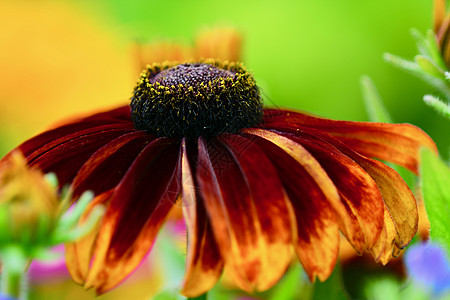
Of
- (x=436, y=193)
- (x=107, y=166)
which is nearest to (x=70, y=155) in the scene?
(x=107, y=166)

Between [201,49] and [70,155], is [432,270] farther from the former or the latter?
[201,49]

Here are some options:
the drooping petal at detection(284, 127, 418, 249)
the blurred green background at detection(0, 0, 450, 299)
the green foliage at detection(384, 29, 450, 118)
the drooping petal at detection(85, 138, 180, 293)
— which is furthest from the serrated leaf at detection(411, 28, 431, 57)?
the blurred green background at detection(0, 0, 450, 299)

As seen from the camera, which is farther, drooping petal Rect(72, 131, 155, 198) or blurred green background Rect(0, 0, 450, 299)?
blurred green background Rect(0, 0, 450, 299)

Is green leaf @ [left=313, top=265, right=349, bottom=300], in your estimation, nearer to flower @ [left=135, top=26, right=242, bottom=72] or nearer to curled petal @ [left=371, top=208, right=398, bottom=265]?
curled petal @ [left=371, top=208, right=398, bottom=265]

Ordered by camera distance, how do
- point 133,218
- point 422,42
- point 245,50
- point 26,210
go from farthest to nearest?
point 245,50 < point 422,42 < point 133,218 < point 26,210

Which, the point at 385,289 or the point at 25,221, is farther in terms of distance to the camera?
the point at 385,289

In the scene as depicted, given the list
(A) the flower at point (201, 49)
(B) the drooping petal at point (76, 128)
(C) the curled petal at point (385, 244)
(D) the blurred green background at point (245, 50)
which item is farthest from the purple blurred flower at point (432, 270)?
(D) the blurred green background at point (245, 50)

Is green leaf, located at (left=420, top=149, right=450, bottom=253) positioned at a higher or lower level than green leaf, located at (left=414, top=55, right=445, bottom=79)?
lower
